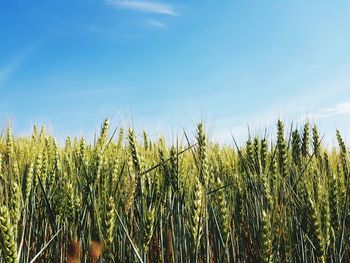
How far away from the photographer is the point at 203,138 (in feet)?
8.84

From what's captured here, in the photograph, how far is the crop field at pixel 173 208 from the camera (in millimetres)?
2059

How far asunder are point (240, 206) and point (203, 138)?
0.52 meters

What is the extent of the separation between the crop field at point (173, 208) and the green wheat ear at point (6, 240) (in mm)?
11

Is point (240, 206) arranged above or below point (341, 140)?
below

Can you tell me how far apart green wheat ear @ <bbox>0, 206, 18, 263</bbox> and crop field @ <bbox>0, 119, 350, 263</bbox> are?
0.01 meters

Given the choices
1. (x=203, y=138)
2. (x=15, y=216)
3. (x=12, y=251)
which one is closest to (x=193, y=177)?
(x=203, y=138)

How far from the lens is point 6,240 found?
5.00ft

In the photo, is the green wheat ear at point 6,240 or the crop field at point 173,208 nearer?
the green wheat ear at point 6,240

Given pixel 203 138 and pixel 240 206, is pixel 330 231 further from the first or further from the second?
pixel 203 138

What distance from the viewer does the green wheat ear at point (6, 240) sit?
1.48m

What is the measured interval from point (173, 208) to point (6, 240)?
1.02 meters

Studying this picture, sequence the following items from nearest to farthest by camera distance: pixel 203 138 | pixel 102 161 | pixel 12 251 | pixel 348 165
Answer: pixel 12 251
pixel 102 161
pixel 203 138
pixel 348 165

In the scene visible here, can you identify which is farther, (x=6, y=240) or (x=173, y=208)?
(x=173, y=208)

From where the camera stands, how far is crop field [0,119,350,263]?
2.06m
